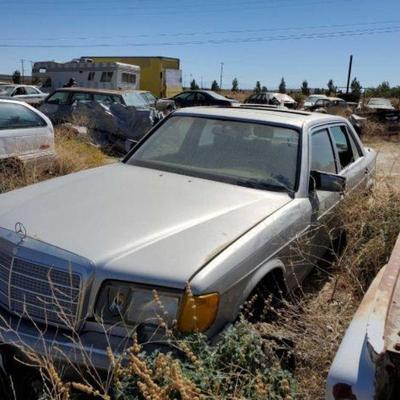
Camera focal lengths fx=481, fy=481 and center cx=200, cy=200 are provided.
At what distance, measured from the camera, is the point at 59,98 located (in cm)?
1413

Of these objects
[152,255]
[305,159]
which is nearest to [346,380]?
[152,255]

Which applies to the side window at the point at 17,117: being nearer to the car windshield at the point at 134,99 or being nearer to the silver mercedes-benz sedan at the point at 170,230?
the silver mercedes-benz sedan at the point at 170,230

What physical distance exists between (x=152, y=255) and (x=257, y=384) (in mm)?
808

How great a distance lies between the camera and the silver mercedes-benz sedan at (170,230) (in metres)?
2.35

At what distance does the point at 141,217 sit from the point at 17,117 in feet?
15.9

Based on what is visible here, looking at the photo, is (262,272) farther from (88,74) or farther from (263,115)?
(88,74)

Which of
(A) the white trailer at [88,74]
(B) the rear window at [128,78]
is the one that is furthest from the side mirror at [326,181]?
(B) the rear window at [128,78]

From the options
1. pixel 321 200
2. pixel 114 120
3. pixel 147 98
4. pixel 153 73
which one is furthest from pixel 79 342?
pixel 153 73

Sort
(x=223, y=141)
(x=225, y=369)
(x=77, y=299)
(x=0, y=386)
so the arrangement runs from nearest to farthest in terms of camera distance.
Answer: (x=225, y=369) → (x=77, y=299) → (x=0, y=386) → (x=223, y=141)

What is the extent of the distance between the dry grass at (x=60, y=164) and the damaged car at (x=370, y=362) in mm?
5377

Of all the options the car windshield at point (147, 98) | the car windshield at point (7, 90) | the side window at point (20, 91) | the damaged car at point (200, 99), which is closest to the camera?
the car windshield at point (147, 98)

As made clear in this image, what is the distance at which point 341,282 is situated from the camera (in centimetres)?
382

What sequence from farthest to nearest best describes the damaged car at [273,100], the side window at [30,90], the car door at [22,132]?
the damaged car at [273,100], the side window at [30,90], the car door at [22,132]

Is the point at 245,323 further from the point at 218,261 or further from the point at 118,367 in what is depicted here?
the point at 118,367
